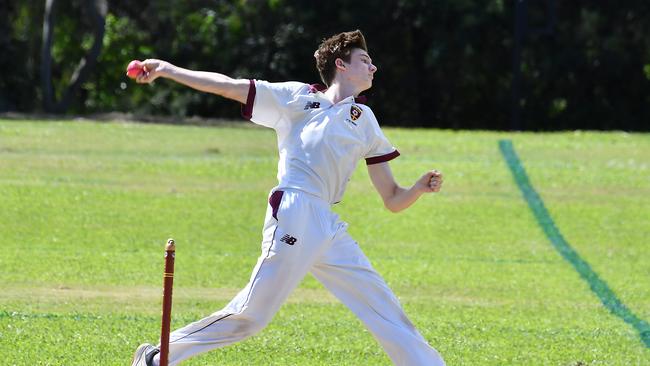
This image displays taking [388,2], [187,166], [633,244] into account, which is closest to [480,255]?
[633,244]

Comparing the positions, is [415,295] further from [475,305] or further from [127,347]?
[127,347]

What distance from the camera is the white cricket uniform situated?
21.8 feet

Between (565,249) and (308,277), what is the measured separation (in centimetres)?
387

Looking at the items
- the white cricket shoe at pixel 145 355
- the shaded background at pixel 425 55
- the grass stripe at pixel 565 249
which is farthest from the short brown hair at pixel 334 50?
the shaded background at pixel 425 55

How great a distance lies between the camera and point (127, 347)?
859cm

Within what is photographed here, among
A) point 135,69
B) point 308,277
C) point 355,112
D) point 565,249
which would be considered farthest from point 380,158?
point 565,249

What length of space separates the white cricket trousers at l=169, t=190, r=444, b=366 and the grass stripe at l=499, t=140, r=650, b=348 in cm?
329

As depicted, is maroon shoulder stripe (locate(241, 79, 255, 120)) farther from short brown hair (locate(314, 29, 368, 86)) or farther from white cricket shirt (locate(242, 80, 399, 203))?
short brown hair (locate(314, 29, 368, 86))

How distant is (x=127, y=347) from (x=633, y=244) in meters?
8.66

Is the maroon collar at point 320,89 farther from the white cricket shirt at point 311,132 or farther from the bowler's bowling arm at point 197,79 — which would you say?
the bowler's bowling arm at point 197,79

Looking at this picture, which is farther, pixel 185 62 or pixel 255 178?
pixel 185 62

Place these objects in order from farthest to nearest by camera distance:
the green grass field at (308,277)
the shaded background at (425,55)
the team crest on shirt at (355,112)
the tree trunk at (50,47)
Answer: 1. the shaded background at (425,55)
2. the tree trunk at (50,47)
3. the green grass field at (308,277)
4. the team crest on shirt at (355,112)

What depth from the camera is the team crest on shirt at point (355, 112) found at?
682 centimetres

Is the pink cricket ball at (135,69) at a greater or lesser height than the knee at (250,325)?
greater
